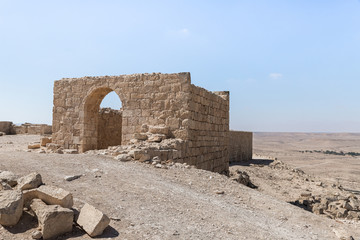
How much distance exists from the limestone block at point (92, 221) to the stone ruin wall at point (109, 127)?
963cm

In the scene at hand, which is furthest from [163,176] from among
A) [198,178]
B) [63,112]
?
[63,112]

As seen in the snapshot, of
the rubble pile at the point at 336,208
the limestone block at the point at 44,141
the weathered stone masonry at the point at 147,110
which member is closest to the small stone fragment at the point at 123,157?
the weathered stone masonry at the point at 147,110

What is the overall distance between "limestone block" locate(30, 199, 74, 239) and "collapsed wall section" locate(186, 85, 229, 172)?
227 inches

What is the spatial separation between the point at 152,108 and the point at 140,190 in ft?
15.6

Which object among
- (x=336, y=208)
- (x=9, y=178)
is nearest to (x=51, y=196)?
(x=9, y=178)

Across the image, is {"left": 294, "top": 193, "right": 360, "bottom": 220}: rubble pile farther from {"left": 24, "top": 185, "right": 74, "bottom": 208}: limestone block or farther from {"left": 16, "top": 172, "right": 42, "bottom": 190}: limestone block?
{"left": 16, "top": 172, "right": 42, "bottom": 190}: limestone block

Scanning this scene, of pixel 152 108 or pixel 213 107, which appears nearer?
pixel 152 108

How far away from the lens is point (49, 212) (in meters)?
3.35

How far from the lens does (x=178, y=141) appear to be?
8672 millimetres

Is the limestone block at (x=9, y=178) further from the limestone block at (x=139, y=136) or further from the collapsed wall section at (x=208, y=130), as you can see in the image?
the collapsed wall section at (x=208, y=130)

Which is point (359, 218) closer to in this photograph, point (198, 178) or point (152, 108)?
point (198, 178)

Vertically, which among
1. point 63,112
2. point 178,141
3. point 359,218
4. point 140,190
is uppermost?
point 63,112

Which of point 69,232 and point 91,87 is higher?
point 91,87

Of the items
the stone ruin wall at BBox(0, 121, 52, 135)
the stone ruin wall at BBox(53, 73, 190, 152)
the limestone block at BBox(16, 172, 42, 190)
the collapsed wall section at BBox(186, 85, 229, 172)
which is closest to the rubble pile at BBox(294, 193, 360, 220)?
the collapsed wall section at BBox(186, 85, 229, 172)
